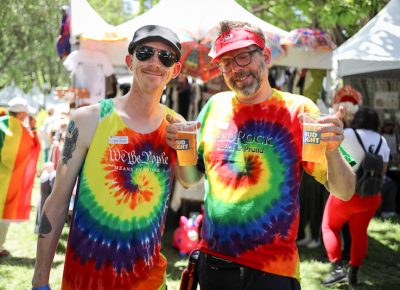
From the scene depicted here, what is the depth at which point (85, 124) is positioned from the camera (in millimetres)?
2195

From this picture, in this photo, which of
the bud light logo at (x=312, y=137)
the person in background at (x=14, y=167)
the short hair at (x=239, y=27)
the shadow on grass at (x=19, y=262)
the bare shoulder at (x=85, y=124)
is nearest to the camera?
the bud light logo at (x=312, y=137)

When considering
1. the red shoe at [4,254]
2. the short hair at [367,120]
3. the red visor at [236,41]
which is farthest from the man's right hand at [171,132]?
the red shoe at [4,254]

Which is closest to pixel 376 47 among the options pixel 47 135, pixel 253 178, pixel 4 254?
pixel 253 178

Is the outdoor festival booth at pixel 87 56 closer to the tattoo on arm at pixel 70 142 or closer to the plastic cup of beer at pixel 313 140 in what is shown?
the tattoo on arm at pixel 70 142

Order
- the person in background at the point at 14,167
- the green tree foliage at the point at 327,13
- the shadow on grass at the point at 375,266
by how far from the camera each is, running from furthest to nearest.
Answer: the green tree foliage at the point at 327,13, the person in background at the point at 14,167, the shadow on grass at the point at 375,266

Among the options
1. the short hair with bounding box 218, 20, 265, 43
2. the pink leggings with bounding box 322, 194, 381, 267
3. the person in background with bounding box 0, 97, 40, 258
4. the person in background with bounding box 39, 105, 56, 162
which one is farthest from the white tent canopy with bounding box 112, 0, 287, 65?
the short hair with bounding box 218, 20, 265, 43

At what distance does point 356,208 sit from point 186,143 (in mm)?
3436

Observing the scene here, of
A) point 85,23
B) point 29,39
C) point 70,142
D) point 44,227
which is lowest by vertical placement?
point 44,227

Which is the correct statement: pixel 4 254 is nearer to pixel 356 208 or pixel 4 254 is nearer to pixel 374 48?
pixel 356 208

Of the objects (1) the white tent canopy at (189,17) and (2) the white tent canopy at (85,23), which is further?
(2) the white tent canopy at (85,23)

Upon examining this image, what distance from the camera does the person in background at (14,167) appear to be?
618 cm

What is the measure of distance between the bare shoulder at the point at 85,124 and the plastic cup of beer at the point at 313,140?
3.02 feet

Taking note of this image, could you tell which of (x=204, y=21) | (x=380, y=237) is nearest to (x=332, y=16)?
(x=204, y=21)

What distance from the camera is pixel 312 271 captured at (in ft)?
19.5
